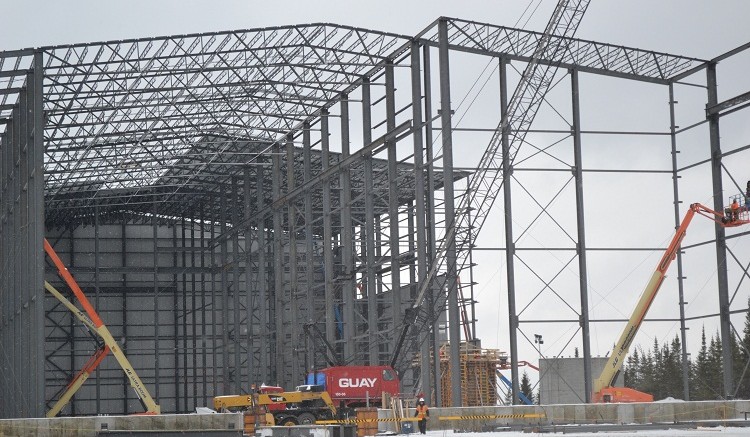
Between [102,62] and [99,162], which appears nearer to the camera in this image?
[102,62]

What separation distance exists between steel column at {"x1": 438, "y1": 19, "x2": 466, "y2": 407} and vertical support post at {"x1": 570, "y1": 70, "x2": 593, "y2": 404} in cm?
643

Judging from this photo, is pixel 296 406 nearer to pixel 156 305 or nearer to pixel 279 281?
pixel 279 281

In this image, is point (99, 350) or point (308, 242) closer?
point (308, 242)

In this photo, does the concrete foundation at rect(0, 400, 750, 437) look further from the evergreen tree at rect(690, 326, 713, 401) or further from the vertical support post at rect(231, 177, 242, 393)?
the evergreen tree at rect(690, 326, 713, 401)

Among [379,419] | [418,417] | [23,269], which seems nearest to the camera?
[418,417]

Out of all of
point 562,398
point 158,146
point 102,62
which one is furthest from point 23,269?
point 562,398

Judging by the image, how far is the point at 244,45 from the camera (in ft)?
163

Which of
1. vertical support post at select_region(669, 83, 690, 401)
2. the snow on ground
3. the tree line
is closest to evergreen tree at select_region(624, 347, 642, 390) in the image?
the tree line

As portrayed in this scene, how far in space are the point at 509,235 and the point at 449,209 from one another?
4.40 metres

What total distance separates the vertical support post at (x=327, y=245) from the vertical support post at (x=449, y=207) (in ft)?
31.8

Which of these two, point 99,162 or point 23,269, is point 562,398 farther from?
point 99,162

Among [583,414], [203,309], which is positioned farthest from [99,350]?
[583,414]

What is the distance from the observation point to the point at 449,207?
44.2 meters

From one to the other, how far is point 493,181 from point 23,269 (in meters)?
22.1
